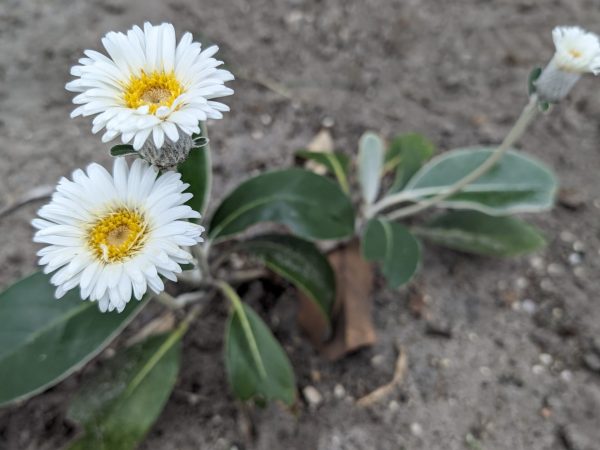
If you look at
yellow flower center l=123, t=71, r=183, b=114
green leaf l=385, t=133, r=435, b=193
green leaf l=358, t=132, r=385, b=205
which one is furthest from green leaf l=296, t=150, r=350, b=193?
yellow flower center l=123, t=71, r=183, b=114

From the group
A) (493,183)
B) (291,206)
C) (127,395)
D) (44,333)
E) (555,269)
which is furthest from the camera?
(555,269)

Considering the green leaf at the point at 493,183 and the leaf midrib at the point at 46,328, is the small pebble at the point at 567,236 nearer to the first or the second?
the green leaf at the point at 493,183

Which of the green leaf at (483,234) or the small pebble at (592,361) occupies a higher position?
the green leaf at (483,234)

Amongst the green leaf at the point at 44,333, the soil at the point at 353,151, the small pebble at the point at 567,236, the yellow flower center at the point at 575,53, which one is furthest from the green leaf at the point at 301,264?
the small pebble at the point at 567,236

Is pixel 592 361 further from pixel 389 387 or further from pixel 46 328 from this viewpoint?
pixel 46 328

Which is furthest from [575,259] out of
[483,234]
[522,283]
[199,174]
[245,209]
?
[199,174]
